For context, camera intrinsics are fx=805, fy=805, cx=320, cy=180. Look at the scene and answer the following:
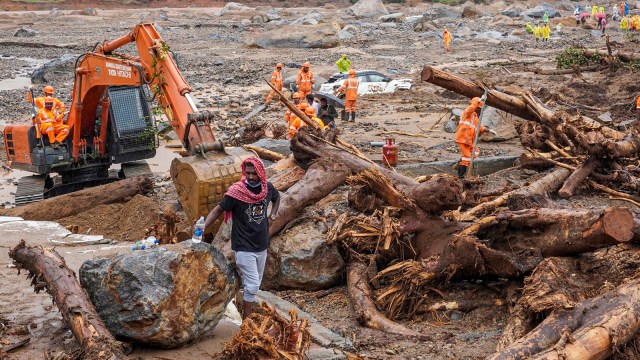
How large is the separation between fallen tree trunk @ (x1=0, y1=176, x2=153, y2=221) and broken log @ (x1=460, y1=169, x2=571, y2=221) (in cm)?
639

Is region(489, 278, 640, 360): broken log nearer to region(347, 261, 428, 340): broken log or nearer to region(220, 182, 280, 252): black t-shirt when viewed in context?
region(347, 261, 428, 340): broken log

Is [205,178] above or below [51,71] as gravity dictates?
above

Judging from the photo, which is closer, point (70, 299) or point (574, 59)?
point (70, 299)

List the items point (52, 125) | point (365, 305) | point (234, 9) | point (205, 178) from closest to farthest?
1. point (365, 305)
2. point (205, 178)
3. point (52, 125)
4. point (234, 9)

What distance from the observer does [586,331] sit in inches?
236

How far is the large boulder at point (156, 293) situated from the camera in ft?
20.9

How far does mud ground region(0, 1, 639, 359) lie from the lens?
7285 millimetres

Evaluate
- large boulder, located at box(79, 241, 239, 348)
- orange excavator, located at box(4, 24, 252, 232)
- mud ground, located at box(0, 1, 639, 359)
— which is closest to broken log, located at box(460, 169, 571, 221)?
mud ground, located at box(0, 1, 639, 359)

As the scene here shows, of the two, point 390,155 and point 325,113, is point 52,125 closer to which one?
point 325,113

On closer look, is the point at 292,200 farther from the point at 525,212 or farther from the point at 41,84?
the point at 41,84

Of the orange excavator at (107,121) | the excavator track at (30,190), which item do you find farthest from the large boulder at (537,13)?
the excavator track at (30,190)

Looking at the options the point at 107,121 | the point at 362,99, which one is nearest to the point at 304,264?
the point at 107,121

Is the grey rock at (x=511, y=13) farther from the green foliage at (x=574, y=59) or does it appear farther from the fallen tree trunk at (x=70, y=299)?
the fallen tree trunk at (x=70, y=299)

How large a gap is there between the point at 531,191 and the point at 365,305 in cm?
381
